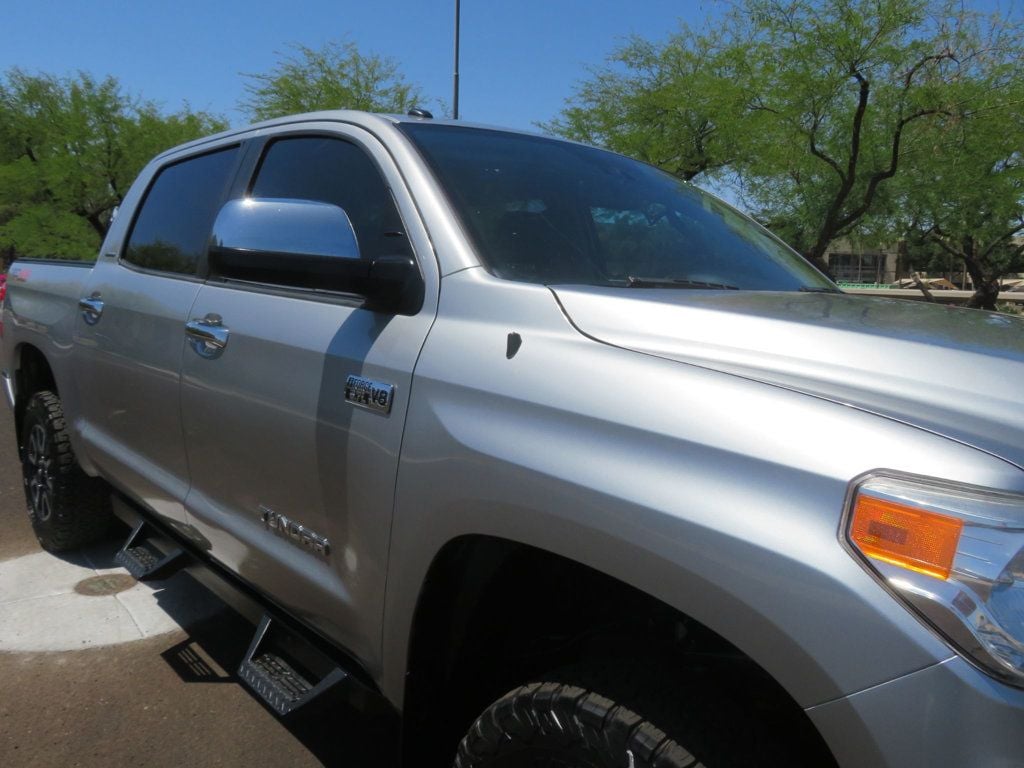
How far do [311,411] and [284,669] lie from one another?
73 centimetres

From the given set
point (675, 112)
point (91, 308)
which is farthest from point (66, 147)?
point (91, 308)

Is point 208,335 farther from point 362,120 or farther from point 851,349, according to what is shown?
point 851,349

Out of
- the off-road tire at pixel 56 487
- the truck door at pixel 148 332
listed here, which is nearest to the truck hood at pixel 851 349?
the truck door at pixel 148 332

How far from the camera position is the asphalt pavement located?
269 cm

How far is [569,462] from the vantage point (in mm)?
Answer: 1470

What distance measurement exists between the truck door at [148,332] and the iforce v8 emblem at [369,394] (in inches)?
38.8

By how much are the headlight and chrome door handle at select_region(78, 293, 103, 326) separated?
304 centimetres

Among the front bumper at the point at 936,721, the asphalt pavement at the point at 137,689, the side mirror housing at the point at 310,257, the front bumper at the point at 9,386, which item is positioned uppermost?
the side mirror housing at the point at 310,257

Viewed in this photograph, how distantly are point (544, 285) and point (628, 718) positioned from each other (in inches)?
35.1

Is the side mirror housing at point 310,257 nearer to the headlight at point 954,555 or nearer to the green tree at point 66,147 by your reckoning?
the headlight at point 954,555

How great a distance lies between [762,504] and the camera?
123 cm

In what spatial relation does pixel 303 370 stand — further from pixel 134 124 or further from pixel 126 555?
pixel 134 124

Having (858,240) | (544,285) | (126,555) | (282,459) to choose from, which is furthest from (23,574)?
(858,240)

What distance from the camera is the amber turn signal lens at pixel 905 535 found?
1114 millimetres
